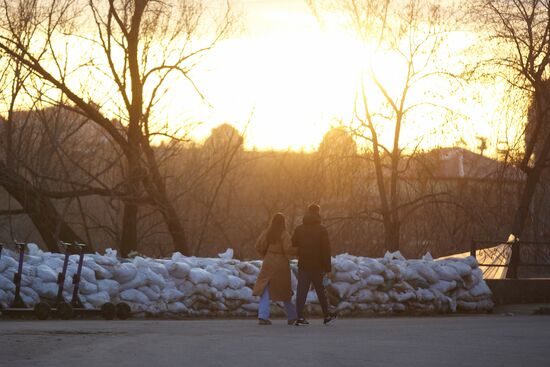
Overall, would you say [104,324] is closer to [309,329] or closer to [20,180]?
[309,329]

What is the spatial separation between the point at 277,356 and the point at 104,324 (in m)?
6.70

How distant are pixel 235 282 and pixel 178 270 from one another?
1160mm

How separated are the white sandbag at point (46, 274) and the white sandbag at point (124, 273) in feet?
4.41

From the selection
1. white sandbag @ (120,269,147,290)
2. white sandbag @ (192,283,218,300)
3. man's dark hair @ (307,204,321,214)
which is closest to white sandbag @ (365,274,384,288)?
white sandbag @ (192,283,218,300)

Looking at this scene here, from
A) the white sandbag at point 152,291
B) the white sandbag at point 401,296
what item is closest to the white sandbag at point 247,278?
the white sandbag at point 152,291

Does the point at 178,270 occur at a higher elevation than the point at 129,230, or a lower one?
lower

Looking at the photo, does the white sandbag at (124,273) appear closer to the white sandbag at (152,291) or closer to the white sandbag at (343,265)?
the white sandbag at (152,291)

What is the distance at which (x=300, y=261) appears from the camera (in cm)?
1872

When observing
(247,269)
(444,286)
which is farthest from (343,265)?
(444,286)

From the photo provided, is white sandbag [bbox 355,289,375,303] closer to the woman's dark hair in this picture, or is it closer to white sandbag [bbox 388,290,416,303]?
white sandbag [bbox 388,290,416,303]

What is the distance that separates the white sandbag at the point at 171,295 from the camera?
21.9 metres

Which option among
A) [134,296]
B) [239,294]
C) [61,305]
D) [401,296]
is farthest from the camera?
[401,296]

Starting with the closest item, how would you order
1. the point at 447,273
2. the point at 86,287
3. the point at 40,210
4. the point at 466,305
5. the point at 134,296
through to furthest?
the point at 86,287 → the point at 134,296 → the point at 466,305 → the point at 447,273 → the point at 40,210

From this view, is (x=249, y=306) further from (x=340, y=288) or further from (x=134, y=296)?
(x=134, y=296)
